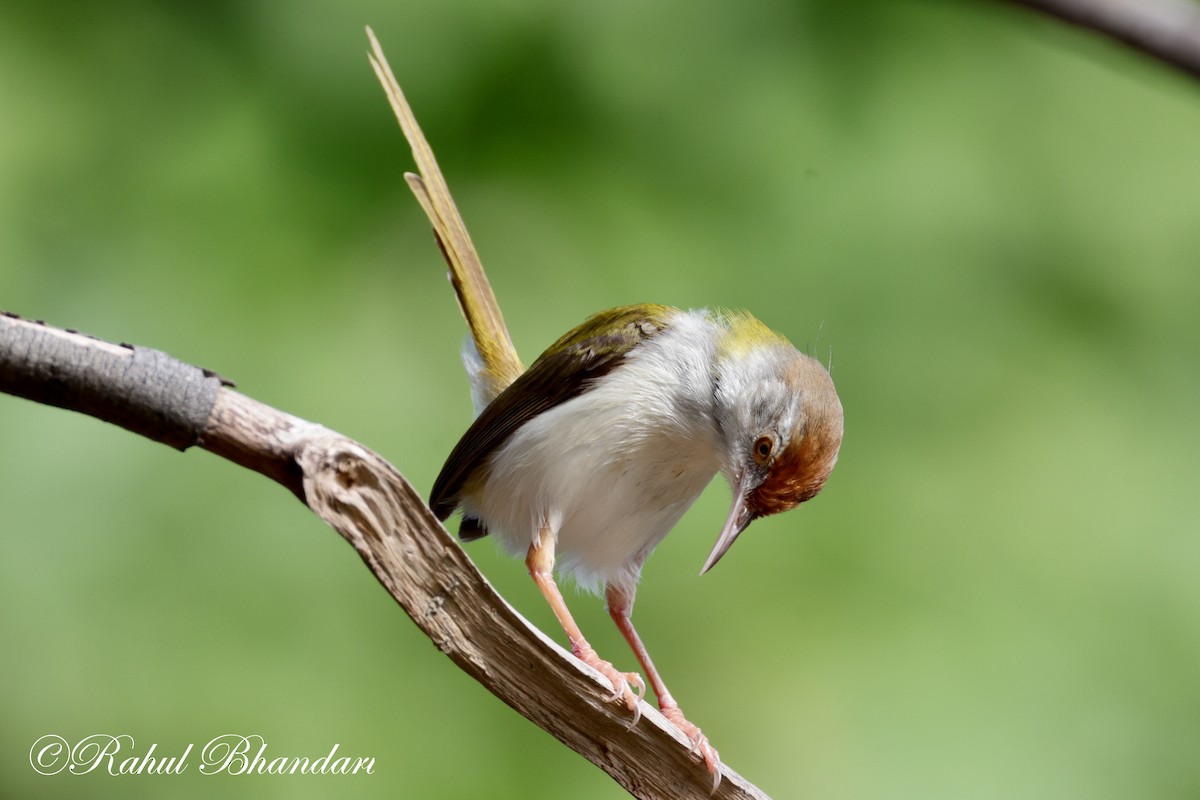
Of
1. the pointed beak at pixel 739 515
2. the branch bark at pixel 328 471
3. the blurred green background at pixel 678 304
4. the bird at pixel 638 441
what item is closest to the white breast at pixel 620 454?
the bird at pixel 638 441

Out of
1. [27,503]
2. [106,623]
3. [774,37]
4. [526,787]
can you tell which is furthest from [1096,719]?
[27,503]

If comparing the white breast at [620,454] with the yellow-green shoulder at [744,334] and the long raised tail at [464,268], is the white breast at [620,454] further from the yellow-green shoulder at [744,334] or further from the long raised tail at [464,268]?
the long raised tail at [464,268]

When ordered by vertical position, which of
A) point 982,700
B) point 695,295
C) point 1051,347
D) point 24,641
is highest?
point 1051,347

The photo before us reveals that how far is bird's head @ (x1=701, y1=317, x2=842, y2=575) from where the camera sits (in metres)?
1.94

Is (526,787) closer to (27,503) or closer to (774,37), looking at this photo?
(27,503)

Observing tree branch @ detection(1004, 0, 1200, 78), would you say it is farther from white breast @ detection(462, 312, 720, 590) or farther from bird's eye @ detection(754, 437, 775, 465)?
white breast @ detection(462, 312, 720, 590)

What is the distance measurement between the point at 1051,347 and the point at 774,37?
4.59 ft

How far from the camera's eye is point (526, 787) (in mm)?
3062

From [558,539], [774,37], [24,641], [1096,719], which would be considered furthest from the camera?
[774,37]

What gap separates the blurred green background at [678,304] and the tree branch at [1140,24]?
7.87 ft

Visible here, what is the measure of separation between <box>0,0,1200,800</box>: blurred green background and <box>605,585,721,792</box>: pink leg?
743 millimetres

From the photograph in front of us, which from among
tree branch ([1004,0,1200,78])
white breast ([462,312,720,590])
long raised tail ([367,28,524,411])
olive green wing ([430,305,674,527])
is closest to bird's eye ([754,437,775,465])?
white breast ([462,312,720,590])

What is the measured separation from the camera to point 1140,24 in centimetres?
87

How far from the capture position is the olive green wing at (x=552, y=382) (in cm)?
217
